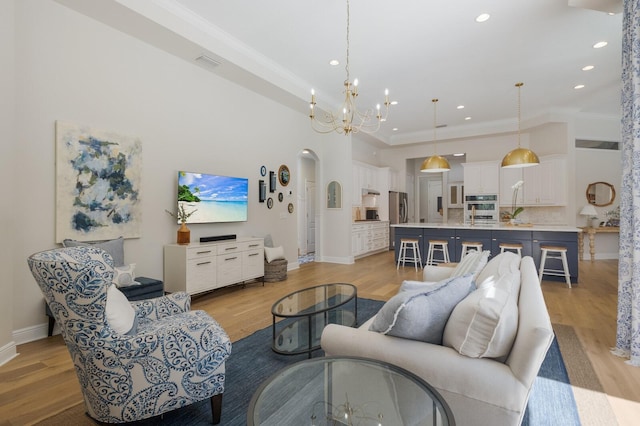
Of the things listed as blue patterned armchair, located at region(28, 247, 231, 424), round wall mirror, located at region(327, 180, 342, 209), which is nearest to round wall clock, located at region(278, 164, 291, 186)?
round wall mirror, located at region(327, 180, 342, 209)

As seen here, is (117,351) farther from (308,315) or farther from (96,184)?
(96,184)

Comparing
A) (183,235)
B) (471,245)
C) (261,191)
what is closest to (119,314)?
(183,235)

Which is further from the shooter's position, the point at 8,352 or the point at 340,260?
the point at 340,260

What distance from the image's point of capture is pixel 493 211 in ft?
26.8

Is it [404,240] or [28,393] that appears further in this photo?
[404,240]

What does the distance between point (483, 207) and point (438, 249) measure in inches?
114

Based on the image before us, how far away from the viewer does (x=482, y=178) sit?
27.2 ft

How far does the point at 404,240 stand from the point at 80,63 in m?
5.73

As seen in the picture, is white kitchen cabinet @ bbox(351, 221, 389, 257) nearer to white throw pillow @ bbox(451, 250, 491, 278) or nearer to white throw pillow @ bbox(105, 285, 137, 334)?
white throw pillow @ bbox(451, 250, 491, 278)

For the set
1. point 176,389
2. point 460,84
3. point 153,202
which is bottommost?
point 176,389

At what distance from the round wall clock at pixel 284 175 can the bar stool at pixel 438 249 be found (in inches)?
121

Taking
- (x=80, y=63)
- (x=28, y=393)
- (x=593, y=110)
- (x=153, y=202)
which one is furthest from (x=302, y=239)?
(x=593, y=110)

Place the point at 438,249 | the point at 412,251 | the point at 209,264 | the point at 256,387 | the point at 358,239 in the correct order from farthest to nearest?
the point at 358,239 < the point at 412,251 < the point at 438,249 < the point at 209,264 < the point at 256,387

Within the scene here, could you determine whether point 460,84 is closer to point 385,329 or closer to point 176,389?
point 385,329
